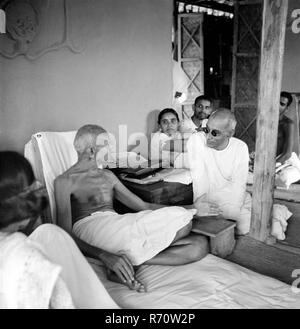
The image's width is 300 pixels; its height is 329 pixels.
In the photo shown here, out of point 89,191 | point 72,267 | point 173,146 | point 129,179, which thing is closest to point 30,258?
point 72,267

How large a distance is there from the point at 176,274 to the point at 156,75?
138 inches

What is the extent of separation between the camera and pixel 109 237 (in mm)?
2711

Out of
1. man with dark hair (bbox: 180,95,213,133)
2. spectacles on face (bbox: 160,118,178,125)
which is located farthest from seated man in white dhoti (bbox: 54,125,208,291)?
man with dark hair (bbox: 180,95,213,133)

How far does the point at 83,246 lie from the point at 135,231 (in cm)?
38

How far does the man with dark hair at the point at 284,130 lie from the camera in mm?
5191

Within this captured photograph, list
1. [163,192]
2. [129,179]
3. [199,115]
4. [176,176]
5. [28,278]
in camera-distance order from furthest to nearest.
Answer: [199,115] < [176,176] < [129,179] < [163,192] < [28,278]

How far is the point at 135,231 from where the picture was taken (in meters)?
2.69

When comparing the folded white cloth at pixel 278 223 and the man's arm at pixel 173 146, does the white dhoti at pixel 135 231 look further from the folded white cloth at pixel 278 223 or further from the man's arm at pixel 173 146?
the man's arm at pixel 173 146

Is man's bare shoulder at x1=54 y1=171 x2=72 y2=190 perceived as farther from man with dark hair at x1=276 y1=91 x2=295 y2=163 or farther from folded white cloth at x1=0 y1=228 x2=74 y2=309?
man with dark hair at x1=276 y1=91 x2=295 y2=163

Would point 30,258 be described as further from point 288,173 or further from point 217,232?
point 288,173

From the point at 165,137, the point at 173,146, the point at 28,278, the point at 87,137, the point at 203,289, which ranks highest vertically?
the point at 87,137

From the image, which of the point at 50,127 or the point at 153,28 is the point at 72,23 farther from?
the point at 153,28
